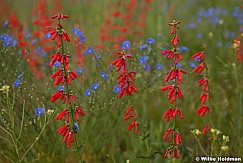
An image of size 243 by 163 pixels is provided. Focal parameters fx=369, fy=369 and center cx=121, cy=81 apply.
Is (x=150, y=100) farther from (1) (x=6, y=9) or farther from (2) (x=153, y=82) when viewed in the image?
(1) (x=6, y=9)

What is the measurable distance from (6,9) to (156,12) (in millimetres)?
2833

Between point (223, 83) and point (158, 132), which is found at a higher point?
point (223, 83)

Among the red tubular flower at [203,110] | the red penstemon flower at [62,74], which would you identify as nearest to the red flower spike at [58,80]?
the red penstemon flower at [62,74]

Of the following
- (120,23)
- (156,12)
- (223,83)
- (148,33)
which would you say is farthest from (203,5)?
(223,83)

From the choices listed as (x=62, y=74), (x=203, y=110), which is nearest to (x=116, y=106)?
(x=203, y=110)

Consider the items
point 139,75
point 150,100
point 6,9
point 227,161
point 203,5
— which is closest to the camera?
point 227,161

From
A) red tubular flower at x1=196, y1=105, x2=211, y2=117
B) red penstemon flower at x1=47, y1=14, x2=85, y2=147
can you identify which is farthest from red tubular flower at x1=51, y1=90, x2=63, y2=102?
red tubular flower at x1=196, y1=105, x2=211, y2=117

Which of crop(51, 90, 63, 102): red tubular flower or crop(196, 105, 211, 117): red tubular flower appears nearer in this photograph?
crop(51, 90, 63, 102): red tubular flower

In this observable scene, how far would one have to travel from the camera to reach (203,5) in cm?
773

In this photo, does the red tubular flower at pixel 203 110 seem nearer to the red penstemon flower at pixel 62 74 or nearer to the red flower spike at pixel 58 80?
the red penstemon flower at pixel 62 74

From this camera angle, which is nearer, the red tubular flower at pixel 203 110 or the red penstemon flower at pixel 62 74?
the red penstemon flower at pixel 62 74

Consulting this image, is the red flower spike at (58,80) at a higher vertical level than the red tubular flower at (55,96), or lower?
higher

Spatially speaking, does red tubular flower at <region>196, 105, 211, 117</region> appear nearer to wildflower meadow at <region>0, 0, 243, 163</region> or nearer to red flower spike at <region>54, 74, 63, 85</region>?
wildflower meadow at <region>0, 0, 243, 163</region>

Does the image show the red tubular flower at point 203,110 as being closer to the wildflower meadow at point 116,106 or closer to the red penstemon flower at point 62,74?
the wildflower meadow at point 116,106
